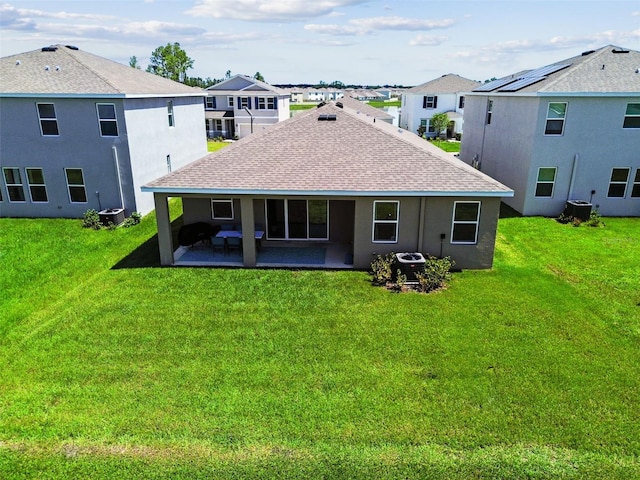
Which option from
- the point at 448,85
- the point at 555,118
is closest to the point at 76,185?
the point at 555,118

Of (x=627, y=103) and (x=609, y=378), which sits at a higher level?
(x=627, y=103)

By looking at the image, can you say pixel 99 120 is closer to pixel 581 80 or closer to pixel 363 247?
pixel 363 247

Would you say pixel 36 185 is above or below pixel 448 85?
below

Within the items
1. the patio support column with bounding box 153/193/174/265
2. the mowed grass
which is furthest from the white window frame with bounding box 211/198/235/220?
the mowed grass

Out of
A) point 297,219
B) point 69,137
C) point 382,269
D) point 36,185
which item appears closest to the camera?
point 382,269

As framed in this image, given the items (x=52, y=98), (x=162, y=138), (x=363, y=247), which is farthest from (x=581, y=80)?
(x=52, y=98)

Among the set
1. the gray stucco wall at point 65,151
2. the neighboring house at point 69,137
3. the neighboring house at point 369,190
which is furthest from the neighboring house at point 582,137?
the gray stucco wall at point 65,151

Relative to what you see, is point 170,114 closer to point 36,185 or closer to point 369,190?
point 36,185
